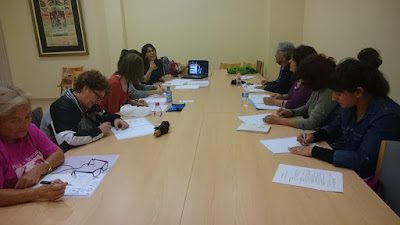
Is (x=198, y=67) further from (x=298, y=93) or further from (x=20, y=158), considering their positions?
(x=20, y=158)

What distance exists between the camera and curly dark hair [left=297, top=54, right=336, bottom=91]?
204 cm

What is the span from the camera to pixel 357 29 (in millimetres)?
3328

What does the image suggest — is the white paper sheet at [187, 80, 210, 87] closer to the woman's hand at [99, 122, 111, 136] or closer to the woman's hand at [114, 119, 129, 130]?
the woman's hand at [114, 119, 129, 130]

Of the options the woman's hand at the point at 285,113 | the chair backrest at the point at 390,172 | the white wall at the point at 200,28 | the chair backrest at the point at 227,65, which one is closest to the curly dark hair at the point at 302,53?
the woman's hand at the point at 285,113

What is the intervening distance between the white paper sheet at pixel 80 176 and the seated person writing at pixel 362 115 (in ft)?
3.43

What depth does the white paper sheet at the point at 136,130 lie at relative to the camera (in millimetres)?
1987

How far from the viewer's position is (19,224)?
1055mm

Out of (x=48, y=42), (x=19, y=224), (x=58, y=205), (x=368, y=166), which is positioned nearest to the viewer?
(x=19, y=224)

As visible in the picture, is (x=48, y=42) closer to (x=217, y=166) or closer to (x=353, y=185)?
(x=217, y=166)

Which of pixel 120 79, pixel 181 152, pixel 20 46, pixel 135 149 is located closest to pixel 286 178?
pixel 181 152

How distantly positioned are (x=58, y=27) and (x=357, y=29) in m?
5.08

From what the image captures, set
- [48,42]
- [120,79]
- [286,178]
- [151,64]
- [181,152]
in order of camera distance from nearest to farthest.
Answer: [286,178] → [181,152] → [120,79] → [151,64] → [48,42]

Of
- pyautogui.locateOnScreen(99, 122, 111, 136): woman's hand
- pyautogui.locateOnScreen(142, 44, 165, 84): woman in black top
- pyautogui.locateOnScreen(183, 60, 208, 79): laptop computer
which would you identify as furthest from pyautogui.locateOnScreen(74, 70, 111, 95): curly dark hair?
pyautogui.locateOnScreen(183, 60, 208, 79): laptop computer

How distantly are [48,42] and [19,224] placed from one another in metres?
5.41
